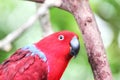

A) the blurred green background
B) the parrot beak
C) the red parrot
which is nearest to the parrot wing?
the red parrot

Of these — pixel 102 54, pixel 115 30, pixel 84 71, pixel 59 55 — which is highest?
pixel 102 54

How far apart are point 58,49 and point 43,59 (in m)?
0.06

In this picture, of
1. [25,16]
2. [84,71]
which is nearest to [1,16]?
[25,16]

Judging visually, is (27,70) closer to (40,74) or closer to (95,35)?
(40,74)

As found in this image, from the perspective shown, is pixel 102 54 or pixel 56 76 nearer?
pixel 102 54

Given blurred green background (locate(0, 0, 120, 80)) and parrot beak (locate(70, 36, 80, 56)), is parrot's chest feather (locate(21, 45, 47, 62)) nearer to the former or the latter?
parrot beak (locate(70, 36, 80, 56))

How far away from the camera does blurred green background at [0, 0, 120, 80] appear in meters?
1.89

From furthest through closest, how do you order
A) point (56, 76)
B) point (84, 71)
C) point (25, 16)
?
1. point (25, 16)
2. point (84, 71)
3. point (56, 76)

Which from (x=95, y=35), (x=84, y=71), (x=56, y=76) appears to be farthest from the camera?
(x=84, y=71)

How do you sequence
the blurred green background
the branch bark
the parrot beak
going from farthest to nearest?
the blurred green background, the parrot beak, the branch bark

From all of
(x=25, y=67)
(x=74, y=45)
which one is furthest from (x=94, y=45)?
(x=25, y=67)

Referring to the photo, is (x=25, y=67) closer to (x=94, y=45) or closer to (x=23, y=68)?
(x=23, y=68)

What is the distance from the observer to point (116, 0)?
1.96m

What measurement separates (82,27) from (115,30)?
0.72m
